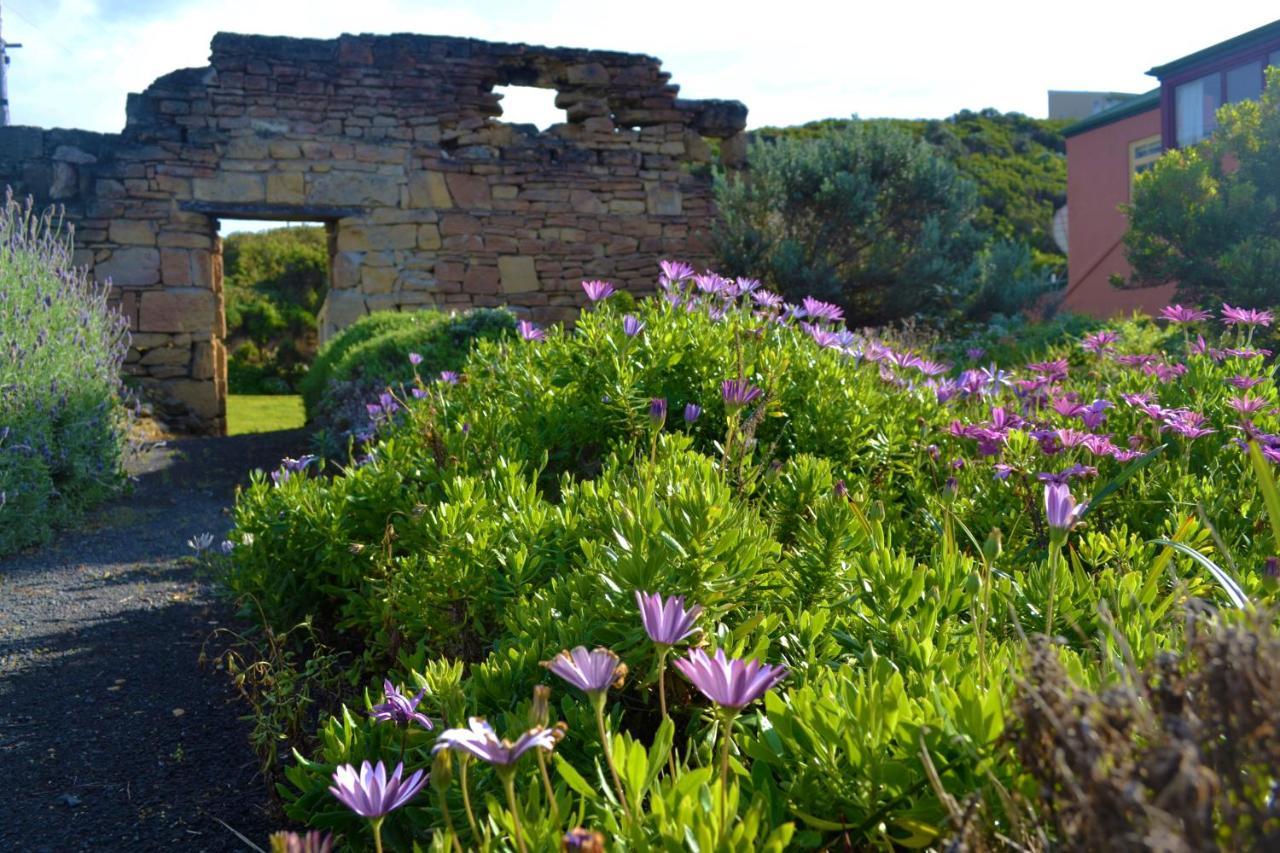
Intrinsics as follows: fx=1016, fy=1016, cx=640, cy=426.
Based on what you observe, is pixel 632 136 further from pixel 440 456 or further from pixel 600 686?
pixel 600 686

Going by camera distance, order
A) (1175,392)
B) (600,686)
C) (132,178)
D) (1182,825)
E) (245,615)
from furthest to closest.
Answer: (132,178) → (1175,392) → (245,615) → (600,686) → (1182,825)

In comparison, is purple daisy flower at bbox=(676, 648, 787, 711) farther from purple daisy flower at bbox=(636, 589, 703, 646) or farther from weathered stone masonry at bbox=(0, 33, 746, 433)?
weathered stone masonry at bbox=(0, 33, 746, 433)

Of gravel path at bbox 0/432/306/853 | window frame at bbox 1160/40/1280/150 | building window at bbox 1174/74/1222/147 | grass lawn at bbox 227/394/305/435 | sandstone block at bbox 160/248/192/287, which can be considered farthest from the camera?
building window at bbox 1174/74/1222/147

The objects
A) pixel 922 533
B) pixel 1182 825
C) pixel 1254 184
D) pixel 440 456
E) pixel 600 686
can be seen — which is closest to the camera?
pixel 1182 825

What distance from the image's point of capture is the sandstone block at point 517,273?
37.1 feet

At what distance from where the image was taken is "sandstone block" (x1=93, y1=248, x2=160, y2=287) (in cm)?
1026

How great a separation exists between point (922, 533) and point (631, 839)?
1538mm

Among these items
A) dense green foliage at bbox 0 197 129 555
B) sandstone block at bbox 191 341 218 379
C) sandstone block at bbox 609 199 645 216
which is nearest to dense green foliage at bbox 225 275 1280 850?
dense green foliage at bbox 0 197 129 555

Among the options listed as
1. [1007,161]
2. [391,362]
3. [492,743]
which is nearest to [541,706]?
[492,743]

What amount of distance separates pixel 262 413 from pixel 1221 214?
11.5 m

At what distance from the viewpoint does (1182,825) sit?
0.75 metres

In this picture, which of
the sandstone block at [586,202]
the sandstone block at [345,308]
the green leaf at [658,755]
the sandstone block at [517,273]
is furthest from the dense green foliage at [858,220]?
the green leaf at [658,755]

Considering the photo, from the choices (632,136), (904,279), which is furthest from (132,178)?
(904,279)

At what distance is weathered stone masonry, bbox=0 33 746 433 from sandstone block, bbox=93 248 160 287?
0.05ft
